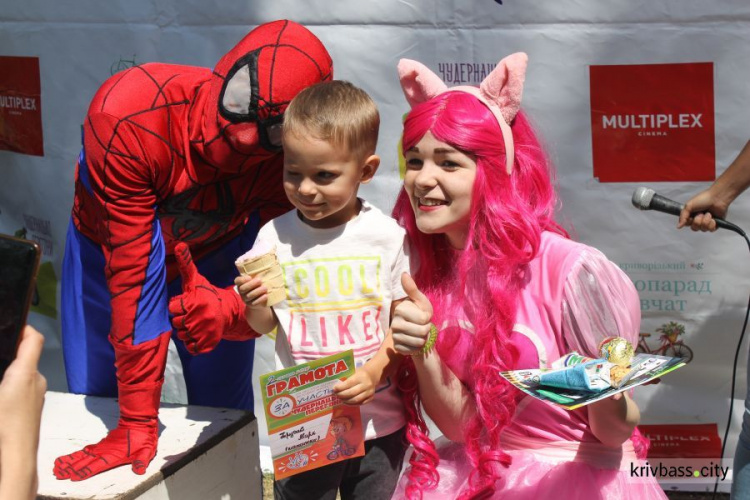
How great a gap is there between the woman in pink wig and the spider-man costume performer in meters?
0.40

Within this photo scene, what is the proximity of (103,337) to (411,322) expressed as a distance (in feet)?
4.19

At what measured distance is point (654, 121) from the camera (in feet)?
9.96

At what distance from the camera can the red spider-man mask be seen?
6.99 ft

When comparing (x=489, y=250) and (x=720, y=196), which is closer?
(x=489, y=250)

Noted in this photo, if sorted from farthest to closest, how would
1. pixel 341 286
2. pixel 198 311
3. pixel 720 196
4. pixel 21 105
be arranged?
pixel 21 105
pixel 720 196
pixel 198 311
pixel 341 286

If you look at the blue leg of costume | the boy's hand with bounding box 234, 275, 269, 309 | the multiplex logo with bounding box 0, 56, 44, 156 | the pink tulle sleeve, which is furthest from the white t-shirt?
the multiplex logo with bounding box 0, 56, 44, 156

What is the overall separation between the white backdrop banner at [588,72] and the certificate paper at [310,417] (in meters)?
1.25

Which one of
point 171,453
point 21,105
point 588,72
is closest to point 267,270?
point 171,453

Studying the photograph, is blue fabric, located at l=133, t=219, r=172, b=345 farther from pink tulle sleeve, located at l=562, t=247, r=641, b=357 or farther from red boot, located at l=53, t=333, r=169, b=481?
pink tulle sleeve, located at l=562, t=247, r=641, b=357

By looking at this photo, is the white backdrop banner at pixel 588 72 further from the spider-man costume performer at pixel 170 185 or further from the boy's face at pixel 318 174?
the boy's face at pixel 318 174

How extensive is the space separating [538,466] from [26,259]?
122cm

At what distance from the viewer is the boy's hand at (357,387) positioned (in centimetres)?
197

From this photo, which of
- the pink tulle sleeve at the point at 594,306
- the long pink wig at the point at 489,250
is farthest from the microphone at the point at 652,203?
the pink tulle sleeve at the point at 594,306

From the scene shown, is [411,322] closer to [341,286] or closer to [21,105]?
[341,286]
